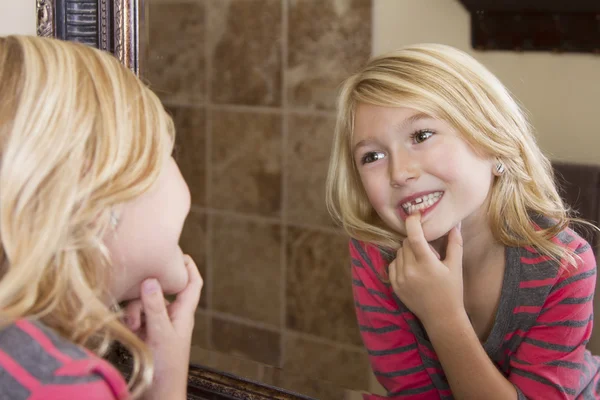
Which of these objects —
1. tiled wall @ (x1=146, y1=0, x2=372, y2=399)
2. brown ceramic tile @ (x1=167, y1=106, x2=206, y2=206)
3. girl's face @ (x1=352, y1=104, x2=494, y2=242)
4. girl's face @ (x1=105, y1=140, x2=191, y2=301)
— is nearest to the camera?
girl's face @ (x1=105, y1=140, x2=191, y2=301)

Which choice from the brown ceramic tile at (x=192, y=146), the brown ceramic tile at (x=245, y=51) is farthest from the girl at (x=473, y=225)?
the brown ceramic tile at (x=192, y=146)

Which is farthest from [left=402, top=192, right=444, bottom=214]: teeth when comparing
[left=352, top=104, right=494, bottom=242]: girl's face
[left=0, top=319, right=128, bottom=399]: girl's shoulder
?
[left=0, top=319, right=128, bottom=399]: girl's shoulder

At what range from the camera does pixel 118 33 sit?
942 mm

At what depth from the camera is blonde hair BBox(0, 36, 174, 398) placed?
54 cm

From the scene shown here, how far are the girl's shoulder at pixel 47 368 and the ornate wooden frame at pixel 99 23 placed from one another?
1.61 feet

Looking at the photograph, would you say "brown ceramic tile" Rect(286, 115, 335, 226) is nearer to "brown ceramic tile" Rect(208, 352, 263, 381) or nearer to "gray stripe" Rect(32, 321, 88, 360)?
"brown ceramic tile" Rect(208, 352, 263, 381)

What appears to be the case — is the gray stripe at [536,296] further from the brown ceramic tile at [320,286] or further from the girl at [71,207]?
the girl at [71,207]

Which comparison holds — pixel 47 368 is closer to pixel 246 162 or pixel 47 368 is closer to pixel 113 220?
pixel 113 220

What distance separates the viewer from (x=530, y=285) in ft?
2.38

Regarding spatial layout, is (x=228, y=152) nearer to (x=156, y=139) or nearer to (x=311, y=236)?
(x=311, y=236)

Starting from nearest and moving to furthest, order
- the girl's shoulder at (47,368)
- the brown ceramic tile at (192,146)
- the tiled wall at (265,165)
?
the girl's shoulder at (47,368), the tiled wall at (265,165), the brown ceramic tile at (192,146)

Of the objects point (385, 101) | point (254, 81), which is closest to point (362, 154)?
point (385, 101)

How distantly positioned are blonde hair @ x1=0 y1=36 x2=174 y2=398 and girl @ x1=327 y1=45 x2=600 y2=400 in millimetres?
228

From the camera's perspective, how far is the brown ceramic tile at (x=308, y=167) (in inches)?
32.0
